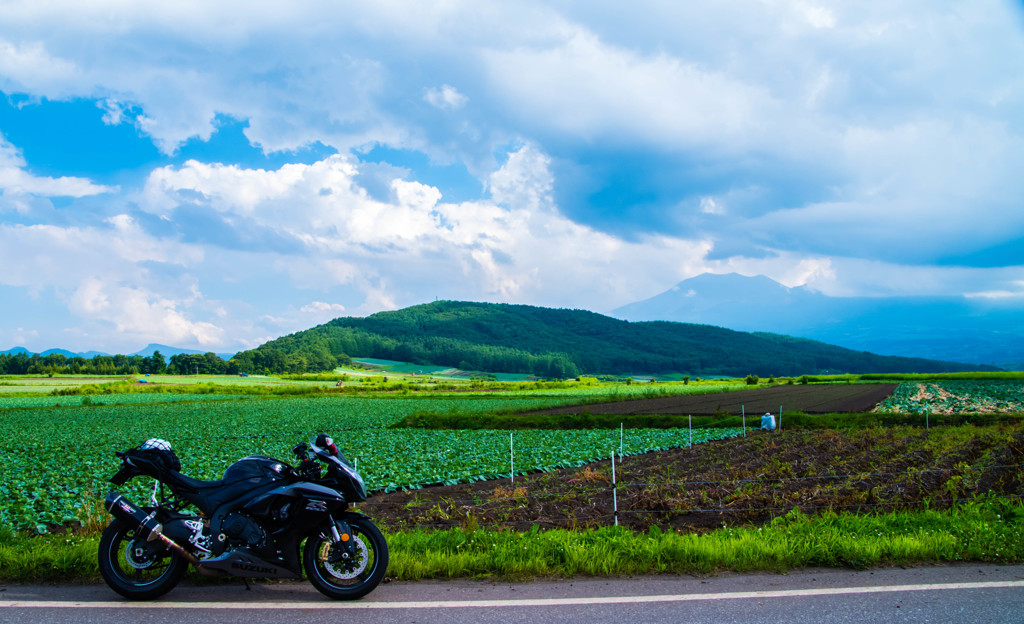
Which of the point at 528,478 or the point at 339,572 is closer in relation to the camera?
the point at 339,572

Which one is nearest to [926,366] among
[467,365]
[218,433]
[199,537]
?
[467,365]

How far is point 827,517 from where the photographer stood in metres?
8.00

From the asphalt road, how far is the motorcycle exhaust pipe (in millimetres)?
378

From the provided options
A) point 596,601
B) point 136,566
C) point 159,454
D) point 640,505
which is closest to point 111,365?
point 640,505

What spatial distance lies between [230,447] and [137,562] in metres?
20.0

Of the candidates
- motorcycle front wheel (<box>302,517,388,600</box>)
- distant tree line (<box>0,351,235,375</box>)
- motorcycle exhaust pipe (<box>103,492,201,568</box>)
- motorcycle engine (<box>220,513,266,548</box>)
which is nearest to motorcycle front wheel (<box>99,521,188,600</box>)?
motorcycle exhaust pipe (<box>103,492,201,568</box>)

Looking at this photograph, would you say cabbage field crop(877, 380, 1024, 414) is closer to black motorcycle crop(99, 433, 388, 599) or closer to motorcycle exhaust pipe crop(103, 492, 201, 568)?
black motorcycle crop(99, 433, 388, 599)

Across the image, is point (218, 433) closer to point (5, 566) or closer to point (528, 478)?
point (528, 478)

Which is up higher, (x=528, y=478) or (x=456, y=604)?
(x=456, y=604)

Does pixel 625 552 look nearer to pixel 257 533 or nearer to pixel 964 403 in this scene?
pixel 257 533

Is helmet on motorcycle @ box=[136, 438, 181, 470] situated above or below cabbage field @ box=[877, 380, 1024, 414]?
above

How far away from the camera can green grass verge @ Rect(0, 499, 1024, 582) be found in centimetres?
600

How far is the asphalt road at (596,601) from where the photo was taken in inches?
189

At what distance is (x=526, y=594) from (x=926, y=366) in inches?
9237
